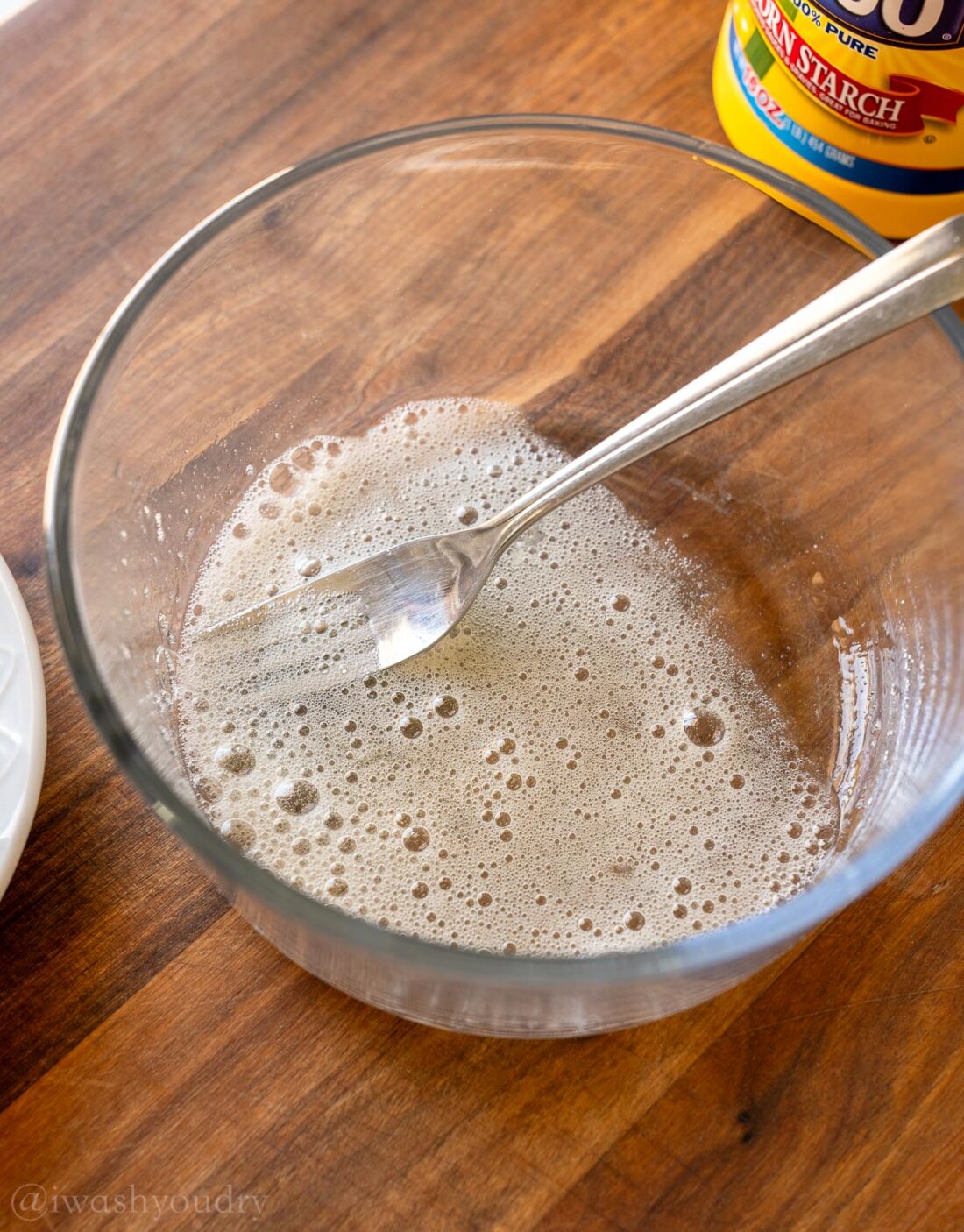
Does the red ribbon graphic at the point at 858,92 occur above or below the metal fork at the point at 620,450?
above

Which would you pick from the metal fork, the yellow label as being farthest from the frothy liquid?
the yellow label

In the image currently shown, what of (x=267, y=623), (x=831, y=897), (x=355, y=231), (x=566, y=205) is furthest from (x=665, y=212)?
A: (x=831, y=897)

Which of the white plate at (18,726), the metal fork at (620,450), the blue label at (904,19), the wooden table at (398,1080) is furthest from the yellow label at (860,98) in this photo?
the white plate at (18,726)

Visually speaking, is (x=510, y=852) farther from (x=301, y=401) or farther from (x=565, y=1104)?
(x=301, y=401)

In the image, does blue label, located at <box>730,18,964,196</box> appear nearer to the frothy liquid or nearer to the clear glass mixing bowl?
the clear glass mixing bowl

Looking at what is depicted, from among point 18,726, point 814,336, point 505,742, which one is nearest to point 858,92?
→ point 814,336

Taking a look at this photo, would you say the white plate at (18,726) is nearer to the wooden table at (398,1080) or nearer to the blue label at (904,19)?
the wooden table at (398,1080)
